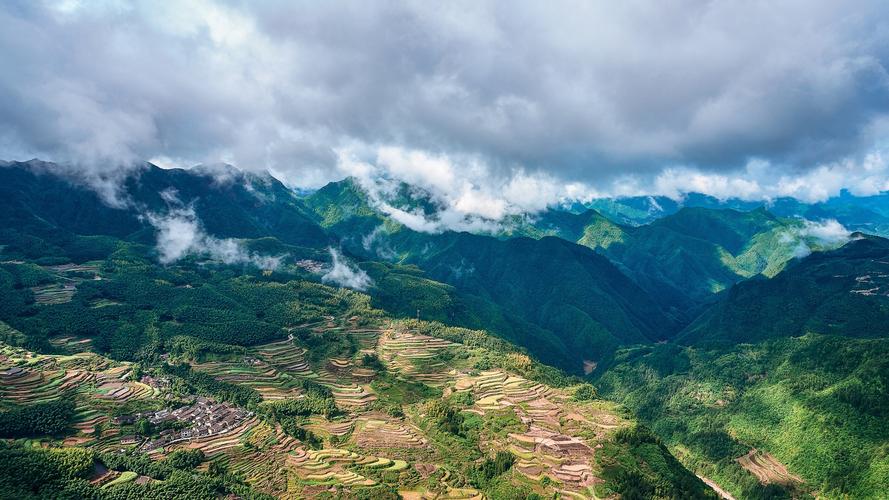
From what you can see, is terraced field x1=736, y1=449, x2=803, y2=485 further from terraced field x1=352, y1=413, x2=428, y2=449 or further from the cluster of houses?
the cluster of houses

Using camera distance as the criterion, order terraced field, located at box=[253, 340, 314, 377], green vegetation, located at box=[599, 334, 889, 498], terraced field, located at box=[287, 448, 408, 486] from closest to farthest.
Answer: terraced field, located at box=[287, 448, 408, 486], green vegetation, located at box=[599, 334, 889, 498], terraced field, located at box=[253, 340, 314, 377]

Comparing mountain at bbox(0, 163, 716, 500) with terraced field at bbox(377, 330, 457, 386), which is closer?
mountain at bbox(0, 163, 716, 500)

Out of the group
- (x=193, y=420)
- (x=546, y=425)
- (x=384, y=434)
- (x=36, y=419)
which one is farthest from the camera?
(x=546, y=425)

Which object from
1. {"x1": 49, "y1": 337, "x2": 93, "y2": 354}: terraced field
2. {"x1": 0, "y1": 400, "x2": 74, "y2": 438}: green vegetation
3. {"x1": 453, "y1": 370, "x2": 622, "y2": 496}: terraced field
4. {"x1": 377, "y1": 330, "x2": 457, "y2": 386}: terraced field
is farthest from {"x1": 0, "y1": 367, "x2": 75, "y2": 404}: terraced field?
{"x1": 453, "y1": 370, "x2": 622, "y2": 496}: terraced field

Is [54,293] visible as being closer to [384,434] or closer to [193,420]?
[193,420]

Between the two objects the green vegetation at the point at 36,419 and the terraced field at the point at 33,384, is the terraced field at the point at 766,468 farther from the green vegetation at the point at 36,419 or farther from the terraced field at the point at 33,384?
the terraced field at the point at 33,384

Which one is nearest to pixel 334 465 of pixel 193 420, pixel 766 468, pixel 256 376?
pixel 193 420

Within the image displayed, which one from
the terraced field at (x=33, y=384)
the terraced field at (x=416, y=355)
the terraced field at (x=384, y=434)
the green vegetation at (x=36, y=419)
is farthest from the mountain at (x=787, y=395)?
the terraced field at (x=33, y=384)

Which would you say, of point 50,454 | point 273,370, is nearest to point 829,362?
point 273,370
